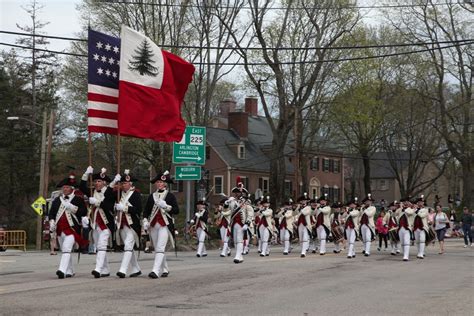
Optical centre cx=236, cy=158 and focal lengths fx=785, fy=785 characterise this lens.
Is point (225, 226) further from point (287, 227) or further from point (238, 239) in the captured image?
point (238, 239)

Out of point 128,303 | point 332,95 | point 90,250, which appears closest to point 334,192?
point 332,95

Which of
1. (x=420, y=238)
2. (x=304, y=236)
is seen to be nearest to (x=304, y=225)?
(x=304, y=236)

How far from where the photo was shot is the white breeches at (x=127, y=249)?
15789 millimetres

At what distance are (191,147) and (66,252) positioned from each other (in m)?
15.8

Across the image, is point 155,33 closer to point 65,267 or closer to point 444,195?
point 65,267

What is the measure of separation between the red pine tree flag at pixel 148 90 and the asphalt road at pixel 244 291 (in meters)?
3.38

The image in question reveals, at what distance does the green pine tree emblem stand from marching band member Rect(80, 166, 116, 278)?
3.23m

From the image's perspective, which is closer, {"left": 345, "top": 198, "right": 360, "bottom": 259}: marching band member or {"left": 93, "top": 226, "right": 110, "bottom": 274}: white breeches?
{"left": 93, "top": 226, "right": 110, "bottom": 274}: white breeches

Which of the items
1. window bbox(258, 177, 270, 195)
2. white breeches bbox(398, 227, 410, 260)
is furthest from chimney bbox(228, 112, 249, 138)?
white breeches bbox(398, 227, 410, 260)

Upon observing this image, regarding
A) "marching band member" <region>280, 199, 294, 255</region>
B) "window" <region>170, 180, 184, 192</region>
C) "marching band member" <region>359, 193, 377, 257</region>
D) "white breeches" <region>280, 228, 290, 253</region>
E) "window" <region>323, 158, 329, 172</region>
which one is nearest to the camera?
"marching band member" <region>359, 193, 377, 257</region>

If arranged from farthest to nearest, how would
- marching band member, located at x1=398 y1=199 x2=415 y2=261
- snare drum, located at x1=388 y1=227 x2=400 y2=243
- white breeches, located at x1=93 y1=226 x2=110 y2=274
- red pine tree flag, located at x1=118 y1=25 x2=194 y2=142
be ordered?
snare drum, located at x1=388 y1=227 x2=400 y2=243, marching band member, located at x1=398 y1=199 x2=415 y2=261, red pine tree flag, located at x1=118 y1=25 x2=194 y2=142, white breeches, located at x1=93 y1=226 x2=110 y2=274

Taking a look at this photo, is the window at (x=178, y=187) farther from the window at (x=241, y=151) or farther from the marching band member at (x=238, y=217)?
the marching band member at (x=238, y=217)

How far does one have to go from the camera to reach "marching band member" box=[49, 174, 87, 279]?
15.9m

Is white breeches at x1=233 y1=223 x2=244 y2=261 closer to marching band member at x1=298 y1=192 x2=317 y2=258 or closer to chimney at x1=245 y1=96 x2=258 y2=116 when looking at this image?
marching band member at x1=298 y1=192 x2=317 y2=258
